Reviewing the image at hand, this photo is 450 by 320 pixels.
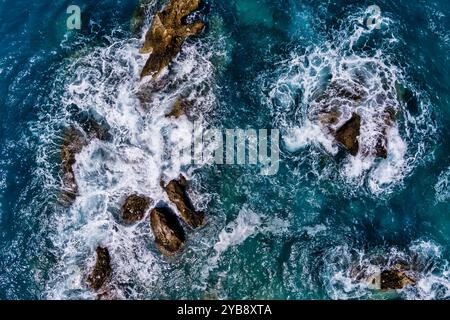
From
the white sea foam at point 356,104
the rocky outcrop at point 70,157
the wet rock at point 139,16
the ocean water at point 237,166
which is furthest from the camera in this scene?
the wet rock at point 139,16

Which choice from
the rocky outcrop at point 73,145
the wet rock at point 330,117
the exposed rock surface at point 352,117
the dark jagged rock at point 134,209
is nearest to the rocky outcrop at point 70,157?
the rocky outcrop at point 73,145

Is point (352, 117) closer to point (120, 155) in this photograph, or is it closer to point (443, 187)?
point (443, 187)

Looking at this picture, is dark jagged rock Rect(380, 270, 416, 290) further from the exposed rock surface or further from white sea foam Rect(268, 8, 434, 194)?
the exposed rock surface

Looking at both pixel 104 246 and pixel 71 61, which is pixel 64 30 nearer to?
pixel 71 61

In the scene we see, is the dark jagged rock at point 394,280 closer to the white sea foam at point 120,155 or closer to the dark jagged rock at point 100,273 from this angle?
the white sea foam at point 120,155
